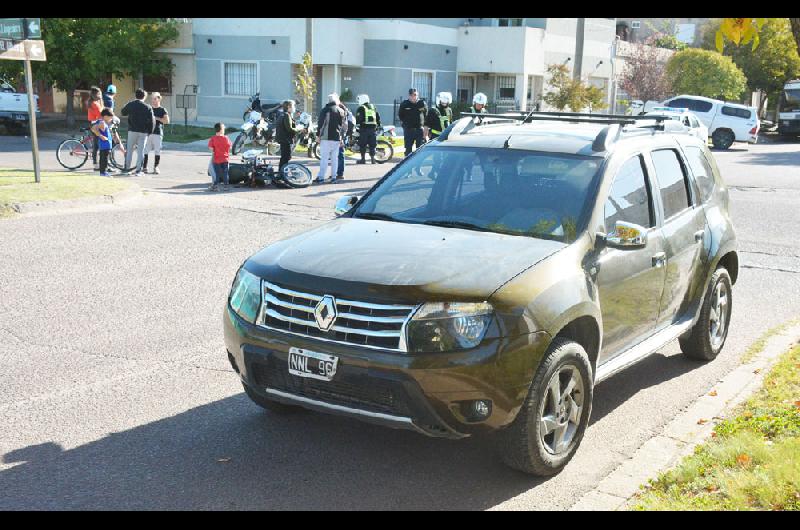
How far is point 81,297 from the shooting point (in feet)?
28.6

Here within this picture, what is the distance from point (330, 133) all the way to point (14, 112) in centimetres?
1722

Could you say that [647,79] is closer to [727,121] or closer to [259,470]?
[727,121]

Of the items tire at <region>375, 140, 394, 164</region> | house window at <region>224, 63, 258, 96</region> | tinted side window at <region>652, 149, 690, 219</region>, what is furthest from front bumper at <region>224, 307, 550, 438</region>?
house window at <region>224, 63, 258, 96</region>

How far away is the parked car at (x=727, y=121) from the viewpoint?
1374 inches

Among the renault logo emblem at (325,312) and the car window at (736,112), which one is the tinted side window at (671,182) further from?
the car window at (736,112)

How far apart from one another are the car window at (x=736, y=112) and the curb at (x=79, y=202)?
25735 millimetres

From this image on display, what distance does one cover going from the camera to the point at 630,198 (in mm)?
5875

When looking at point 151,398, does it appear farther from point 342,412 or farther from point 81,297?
point 81,297

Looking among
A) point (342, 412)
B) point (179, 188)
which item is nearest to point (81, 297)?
point (342, 412)

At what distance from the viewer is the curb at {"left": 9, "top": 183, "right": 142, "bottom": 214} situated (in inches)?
537

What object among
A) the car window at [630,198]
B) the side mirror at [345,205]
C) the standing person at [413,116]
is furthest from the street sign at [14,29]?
the car window at [630,198]

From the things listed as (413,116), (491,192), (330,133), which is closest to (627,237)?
(491,192)

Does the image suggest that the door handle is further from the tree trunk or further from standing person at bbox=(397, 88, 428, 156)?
the tree trunk

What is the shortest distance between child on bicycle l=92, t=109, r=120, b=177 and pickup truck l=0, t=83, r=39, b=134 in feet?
45.2
